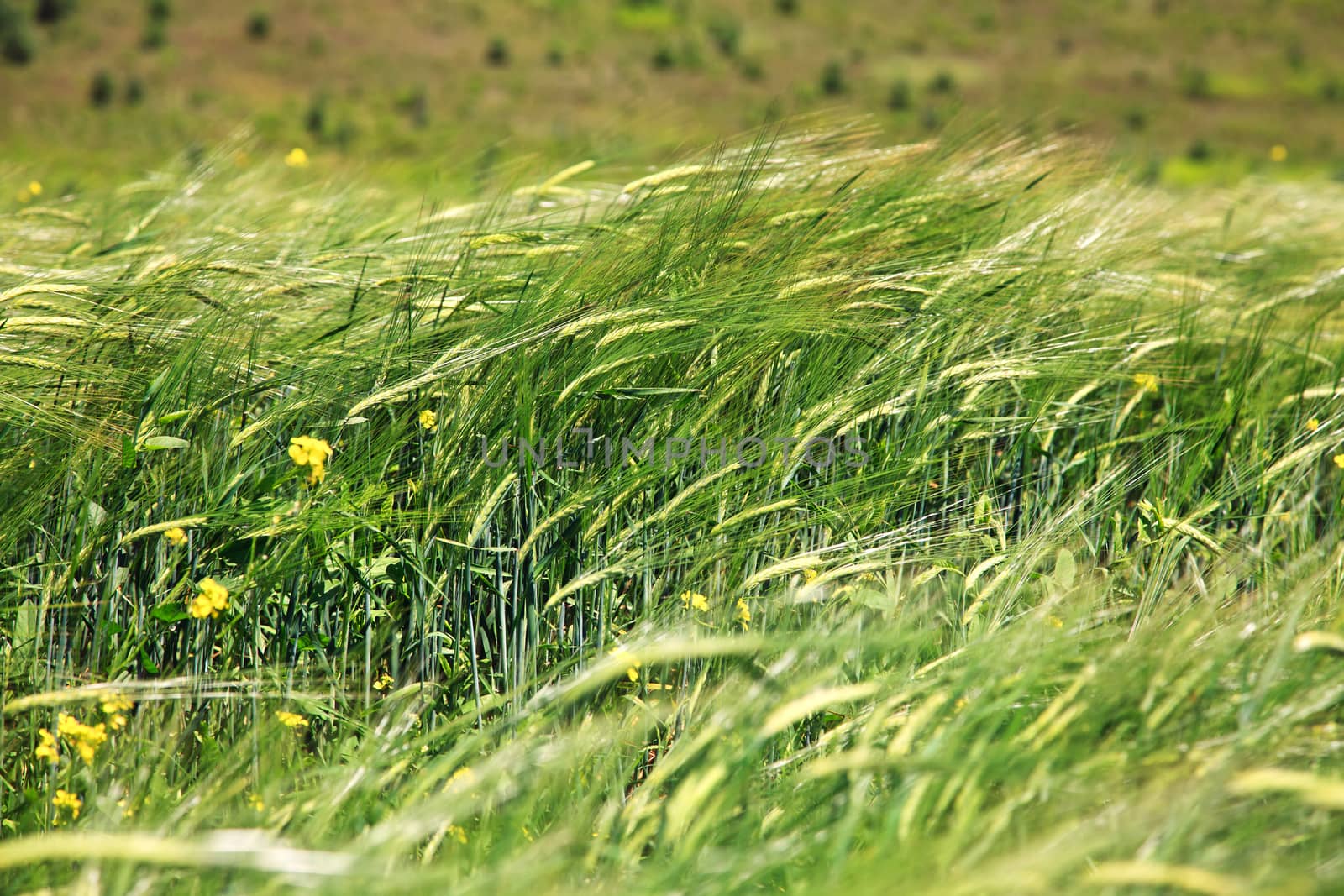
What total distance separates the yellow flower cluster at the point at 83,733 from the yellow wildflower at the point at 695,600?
77cm

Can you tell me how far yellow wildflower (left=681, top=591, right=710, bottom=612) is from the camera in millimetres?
1461

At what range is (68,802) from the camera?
125 cm

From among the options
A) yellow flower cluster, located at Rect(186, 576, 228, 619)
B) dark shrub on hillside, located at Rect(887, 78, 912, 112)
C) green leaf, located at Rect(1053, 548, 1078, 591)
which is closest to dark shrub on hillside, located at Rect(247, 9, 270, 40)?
dark shrub on hillside, located at Rect(887, 78, 912, 112)

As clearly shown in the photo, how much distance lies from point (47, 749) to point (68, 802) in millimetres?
Result: 77

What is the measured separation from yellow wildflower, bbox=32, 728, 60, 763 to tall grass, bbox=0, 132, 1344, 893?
36mm

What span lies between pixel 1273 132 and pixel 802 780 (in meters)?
30.7

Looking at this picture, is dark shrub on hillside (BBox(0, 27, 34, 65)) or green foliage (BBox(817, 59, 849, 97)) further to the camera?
green foliage (BBox(817, 59, 849, 97))

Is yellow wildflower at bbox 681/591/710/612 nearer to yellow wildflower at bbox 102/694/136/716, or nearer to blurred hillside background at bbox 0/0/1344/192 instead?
yellow wildflower at bbox 102/694/136/716

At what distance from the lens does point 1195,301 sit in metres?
2.23

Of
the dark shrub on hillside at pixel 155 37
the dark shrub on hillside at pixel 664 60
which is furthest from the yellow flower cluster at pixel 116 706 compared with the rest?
the dark shrub on hillside at pixel 155 37

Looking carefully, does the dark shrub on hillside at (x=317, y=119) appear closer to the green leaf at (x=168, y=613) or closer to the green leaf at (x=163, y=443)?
the green leaf at (x=163, y=443)

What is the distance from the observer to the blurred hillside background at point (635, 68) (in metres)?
24.9

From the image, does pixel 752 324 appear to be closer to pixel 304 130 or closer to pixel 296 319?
pixel 296 319

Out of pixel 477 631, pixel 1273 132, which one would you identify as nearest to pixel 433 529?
pixel 477 631
